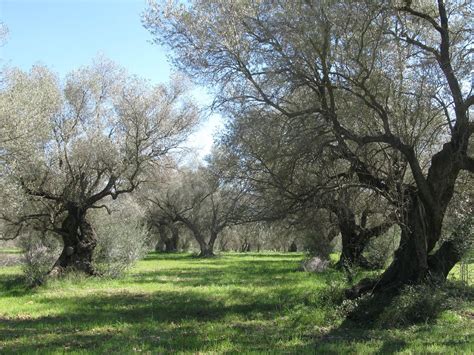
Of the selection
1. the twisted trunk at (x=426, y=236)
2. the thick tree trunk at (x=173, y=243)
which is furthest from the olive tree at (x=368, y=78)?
the thick tree trunk at (x=173, y=243)

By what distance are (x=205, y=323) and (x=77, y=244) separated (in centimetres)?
1284

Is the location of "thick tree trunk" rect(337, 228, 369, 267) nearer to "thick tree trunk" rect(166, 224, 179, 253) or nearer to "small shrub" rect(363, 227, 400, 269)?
"small shrub" rect(363, 227, 400, 269)

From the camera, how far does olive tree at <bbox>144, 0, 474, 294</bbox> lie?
431 inches

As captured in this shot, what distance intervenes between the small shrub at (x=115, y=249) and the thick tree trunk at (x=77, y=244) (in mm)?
365

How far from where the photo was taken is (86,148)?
2111cm

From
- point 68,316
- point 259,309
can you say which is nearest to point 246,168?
point 259,309

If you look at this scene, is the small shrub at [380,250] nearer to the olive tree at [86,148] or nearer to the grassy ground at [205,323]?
the grassy ground at [205,323]

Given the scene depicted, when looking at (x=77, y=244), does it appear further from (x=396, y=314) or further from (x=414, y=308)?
(x=414, y=308)

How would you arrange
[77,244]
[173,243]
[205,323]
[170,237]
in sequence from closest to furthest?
[205,323], [77,244], [173,243], [170,237]

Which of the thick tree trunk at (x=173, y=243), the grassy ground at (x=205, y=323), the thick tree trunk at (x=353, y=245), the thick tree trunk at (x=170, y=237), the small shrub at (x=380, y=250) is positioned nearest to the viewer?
the grassy ground at (x=205, y=323)

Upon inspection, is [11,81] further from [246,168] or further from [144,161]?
[246,168]

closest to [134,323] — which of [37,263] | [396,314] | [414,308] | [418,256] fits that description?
[396,314]

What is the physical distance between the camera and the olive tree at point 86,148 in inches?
832

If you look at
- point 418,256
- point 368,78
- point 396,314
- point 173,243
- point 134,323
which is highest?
point 368,78
